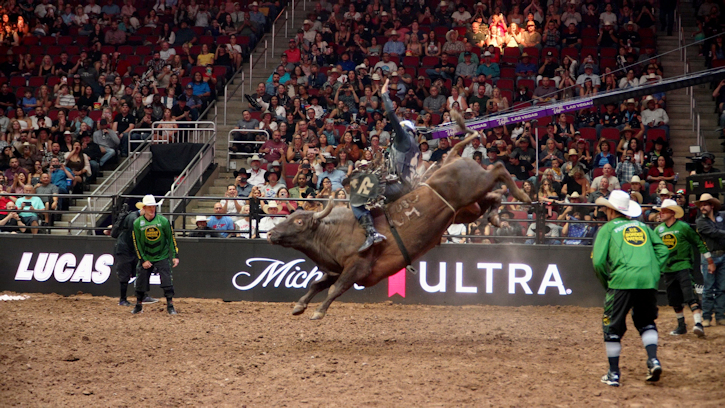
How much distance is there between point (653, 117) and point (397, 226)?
956cm

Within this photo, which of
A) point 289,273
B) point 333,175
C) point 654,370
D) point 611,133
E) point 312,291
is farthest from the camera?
point 611,133

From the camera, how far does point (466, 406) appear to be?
632cm

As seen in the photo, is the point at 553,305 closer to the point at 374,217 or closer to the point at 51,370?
the point at 374,217

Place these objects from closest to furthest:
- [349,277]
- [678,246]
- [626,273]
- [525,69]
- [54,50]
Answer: [626,273], [349,277], [678,246], [525,69], [54,50]

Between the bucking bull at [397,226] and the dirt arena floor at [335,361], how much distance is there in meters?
1.02

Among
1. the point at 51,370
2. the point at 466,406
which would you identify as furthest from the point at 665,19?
the point at 51,370

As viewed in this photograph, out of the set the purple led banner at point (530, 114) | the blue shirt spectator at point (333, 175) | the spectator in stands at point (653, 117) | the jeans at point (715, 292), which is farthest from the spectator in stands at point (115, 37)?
the jeans at point (715, 292)

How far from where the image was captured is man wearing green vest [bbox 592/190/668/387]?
21.8ft

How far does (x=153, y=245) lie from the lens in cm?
1138

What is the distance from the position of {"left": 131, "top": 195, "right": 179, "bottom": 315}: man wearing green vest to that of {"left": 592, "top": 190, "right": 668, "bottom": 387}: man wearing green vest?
7107 millimetres

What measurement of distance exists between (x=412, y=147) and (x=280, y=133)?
8150 millimetres

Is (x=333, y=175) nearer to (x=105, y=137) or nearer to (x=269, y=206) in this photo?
(x=269, y=206)

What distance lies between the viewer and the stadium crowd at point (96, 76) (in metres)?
16.6

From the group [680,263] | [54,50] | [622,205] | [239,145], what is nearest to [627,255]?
[622,205]
